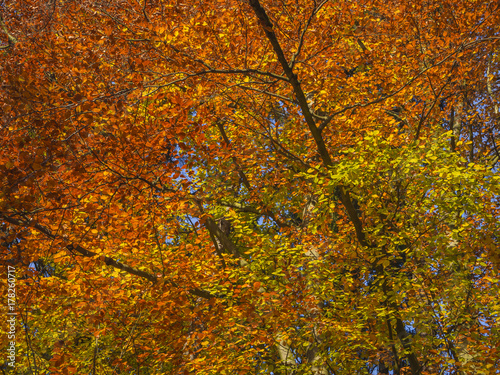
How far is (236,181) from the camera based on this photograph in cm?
1068

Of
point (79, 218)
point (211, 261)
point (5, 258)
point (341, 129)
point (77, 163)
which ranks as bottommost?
point (5, 258)

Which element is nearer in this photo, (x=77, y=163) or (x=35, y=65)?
Result: (x=77, y=163)

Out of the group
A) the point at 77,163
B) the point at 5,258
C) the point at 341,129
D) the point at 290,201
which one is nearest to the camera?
the point at 77,163

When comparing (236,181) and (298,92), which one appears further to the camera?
(236,181)

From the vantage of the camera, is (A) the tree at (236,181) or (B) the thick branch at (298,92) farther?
(A) the tree at (236,181)

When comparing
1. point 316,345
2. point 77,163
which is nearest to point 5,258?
point 77,163

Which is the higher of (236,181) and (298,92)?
(236,181)

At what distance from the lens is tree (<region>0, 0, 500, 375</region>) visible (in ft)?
18.3

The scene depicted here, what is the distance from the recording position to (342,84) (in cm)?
988

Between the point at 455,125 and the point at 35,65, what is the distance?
9911 mm

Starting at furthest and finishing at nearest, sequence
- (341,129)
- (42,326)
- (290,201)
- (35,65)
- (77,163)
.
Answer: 1. (290,201)
2. (341,129)
3. (42,326)
4. (35,65)
5. (77,163)

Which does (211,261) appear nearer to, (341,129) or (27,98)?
(341,129)

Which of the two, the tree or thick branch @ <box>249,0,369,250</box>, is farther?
the tree

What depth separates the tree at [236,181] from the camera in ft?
18.3
